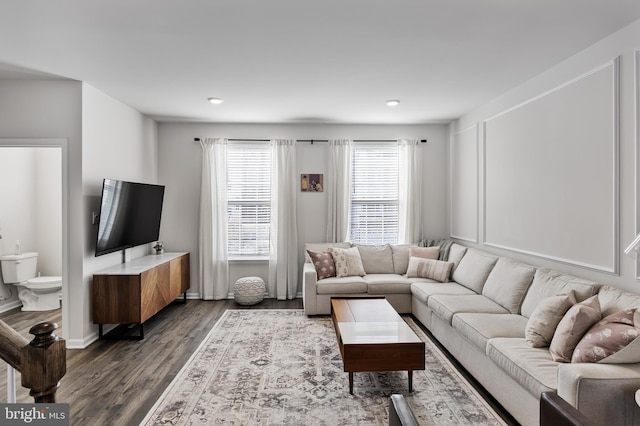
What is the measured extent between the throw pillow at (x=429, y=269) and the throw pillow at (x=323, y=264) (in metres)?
1.05

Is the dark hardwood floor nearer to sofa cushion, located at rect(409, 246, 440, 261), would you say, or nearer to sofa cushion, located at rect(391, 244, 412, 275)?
sofa cushion, located at rect(391, 244, 412, 275)

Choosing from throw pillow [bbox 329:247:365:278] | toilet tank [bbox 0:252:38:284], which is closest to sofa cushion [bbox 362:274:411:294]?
throw pillow [bbox 329:247:365:278]

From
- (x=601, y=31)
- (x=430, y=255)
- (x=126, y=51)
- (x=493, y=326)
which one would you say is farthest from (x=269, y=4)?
(x=430, y=255)

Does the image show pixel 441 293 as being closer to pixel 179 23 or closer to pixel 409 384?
pixel 409 384

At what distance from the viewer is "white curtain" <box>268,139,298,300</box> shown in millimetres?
5566

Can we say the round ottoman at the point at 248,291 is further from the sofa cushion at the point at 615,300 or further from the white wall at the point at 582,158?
the sofa cushion at the point at 615,300

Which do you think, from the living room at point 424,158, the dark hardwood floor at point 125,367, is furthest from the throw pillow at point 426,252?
→ the dark hardwood floor at point 125,367

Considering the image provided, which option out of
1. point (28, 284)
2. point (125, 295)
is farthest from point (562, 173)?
point (28, 284)

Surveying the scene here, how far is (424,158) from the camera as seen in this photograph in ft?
19.1

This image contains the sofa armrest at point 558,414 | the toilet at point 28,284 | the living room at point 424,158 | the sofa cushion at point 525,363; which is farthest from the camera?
the toilet at point 28,284

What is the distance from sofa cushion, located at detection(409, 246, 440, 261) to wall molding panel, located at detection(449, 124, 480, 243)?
1.52ft

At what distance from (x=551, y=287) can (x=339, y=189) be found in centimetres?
321

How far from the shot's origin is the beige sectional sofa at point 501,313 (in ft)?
6.21

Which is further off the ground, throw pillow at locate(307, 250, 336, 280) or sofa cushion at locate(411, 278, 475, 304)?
throw pillow at locate(307, 250, 336, 280)
